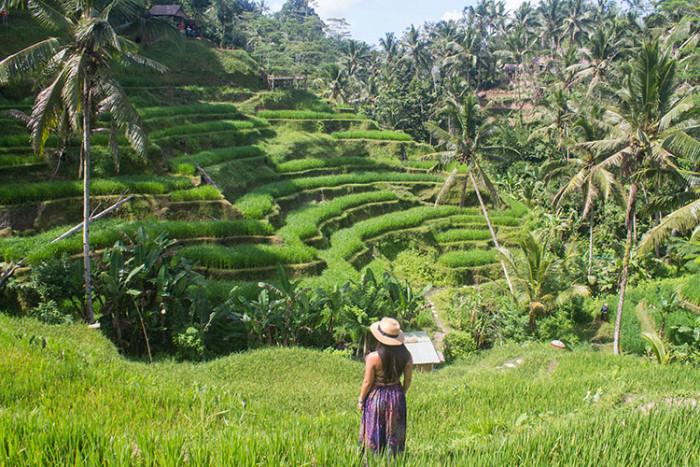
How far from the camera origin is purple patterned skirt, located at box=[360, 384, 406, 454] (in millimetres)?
4219

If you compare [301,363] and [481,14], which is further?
[481,14]

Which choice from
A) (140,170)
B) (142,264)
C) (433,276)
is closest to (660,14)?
(433,276)

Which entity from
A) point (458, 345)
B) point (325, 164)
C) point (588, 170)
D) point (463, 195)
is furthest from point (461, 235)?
point (458, 345)

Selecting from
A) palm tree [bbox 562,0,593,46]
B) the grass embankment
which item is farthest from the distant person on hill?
palm tree [bbox 562,0,593,46]

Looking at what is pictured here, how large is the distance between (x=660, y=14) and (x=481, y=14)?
25.1m

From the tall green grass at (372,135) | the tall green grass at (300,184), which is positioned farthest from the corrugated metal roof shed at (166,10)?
the tall green grass at (300,184)

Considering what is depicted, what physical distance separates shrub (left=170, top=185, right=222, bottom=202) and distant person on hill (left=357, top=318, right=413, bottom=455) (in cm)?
1150

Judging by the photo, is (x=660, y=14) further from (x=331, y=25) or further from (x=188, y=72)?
(x=331, y=25)

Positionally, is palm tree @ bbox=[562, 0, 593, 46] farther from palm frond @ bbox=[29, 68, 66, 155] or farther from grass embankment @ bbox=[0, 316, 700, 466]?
palm frond @ bbox=[29, 68, 66, 155]

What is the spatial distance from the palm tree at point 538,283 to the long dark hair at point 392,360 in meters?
10.4

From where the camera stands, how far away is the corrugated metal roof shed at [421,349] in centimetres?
1119

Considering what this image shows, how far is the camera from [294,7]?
8862cm

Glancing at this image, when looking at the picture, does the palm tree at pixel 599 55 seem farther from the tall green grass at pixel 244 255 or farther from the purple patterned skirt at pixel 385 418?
the purple patterned skirt at pixel 385 418

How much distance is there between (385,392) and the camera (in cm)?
424
